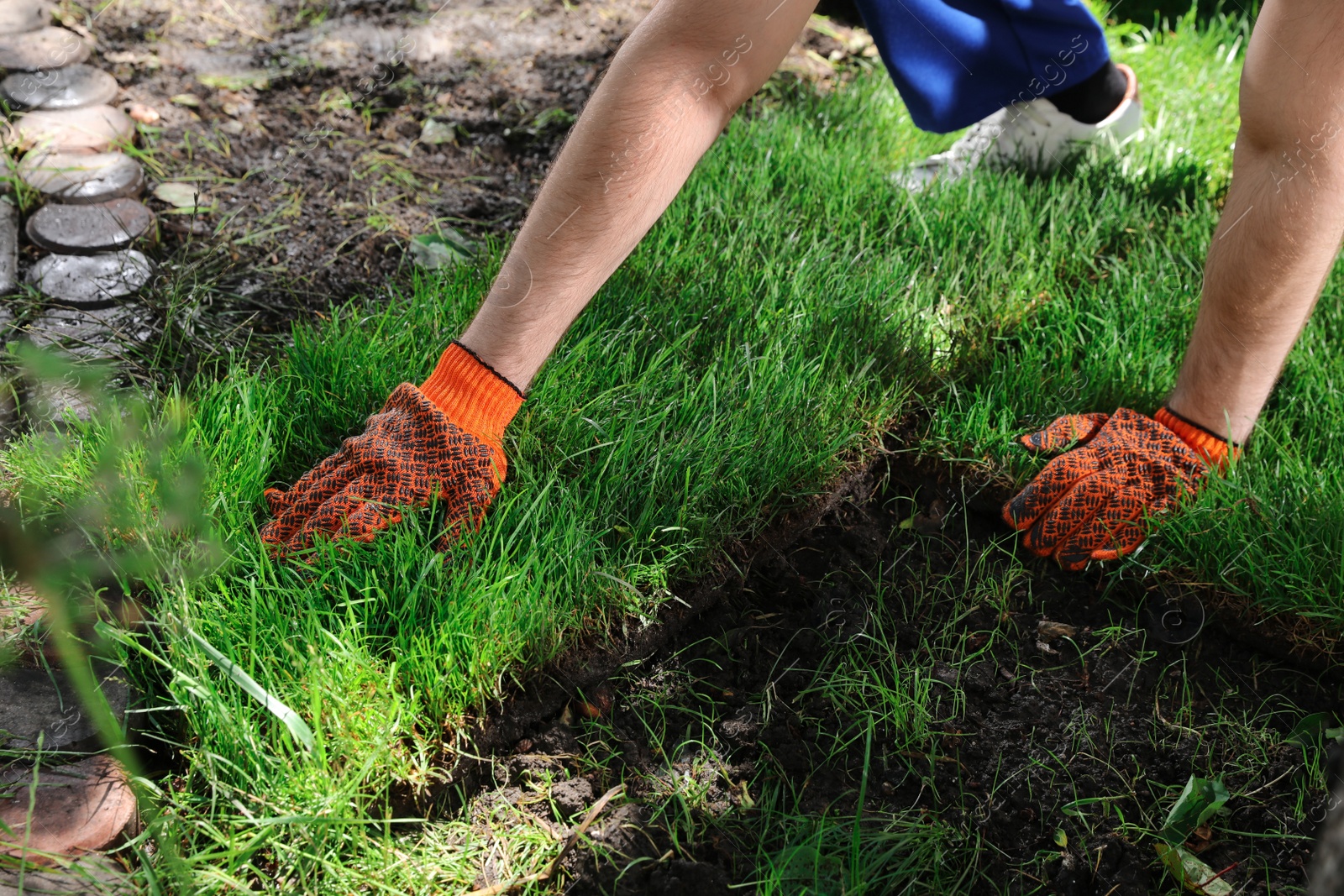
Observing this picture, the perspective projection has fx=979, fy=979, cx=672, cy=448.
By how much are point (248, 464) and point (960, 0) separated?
7.70ft

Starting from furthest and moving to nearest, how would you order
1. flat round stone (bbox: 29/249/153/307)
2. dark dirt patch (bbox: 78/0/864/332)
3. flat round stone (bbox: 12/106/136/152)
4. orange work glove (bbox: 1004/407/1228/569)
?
flat round stone (bbox: 12/106/136/152), dark dirt patch (bbox: 78/0/864/332), flat round stone (bbox: 29/249/153/307), orange work glove (bbox: 1004/407/1228/569)

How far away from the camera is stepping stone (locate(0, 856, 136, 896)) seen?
1.26 meters

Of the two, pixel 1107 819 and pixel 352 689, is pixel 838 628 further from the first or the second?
pixel 352 689

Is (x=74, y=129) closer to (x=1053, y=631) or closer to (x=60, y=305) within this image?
(x=60, y=305)

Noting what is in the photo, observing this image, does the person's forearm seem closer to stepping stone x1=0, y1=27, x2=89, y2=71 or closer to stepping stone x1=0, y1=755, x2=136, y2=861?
stepping stone x1=0, y1=755, x2=136, y2=861

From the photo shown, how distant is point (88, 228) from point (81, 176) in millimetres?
244

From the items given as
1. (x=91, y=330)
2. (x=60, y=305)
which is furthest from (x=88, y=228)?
(x=91, y=330)

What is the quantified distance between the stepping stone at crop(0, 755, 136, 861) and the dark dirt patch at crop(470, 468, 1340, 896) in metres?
0.55

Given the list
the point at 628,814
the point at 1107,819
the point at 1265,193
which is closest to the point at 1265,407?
the point at 1265,193

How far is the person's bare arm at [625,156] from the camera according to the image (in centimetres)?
169

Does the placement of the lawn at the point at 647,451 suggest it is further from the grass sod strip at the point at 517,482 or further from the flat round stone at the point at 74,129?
the flat round stone at the point at 74,129

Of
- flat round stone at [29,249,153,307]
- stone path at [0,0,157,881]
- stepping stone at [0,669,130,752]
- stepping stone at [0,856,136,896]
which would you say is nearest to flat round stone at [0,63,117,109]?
stone path at [0,0,157,881]

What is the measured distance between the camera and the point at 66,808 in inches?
54.4

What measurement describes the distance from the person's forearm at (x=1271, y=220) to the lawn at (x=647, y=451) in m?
0.19
